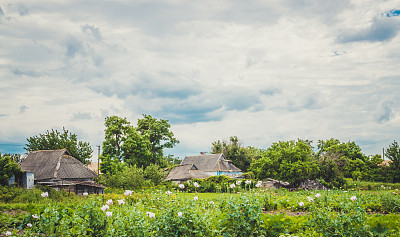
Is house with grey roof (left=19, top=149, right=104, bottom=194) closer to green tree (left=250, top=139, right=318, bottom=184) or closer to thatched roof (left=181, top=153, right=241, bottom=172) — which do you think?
green tree (left=250, top=139, right=318, bottom=184)

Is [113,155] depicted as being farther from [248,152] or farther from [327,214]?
[327,214]

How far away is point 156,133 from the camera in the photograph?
49.8 m

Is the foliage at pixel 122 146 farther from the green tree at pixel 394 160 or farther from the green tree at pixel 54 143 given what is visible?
the green tree at pixel 394 160

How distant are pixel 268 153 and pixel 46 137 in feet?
97.9

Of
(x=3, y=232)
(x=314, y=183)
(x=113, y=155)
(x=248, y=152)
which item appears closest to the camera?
(x=3, y=232)

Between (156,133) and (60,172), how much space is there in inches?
763

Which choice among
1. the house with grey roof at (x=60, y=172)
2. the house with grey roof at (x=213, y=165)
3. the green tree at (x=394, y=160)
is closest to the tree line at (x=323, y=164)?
the green tree at (x=394, y=160)

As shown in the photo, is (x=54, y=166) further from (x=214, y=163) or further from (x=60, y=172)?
(x=214, y=163)

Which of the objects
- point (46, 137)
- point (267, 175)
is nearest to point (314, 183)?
point (267, 175)

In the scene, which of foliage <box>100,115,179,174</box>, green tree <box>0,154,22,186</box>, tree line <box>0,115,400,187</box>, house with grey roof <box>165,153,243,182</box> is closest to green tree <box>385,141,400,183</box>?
tree line <box>0,115,400,187</box>

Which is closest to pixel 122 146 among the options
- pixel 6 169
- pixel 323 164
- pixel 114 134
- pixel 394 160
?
pixel 114 134

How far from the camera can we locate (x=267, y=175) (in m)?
32.2

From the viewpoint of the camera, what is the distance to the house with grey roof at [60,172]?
31516mm

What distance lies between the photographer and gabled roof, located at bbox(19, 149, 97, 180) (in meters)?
32.1
